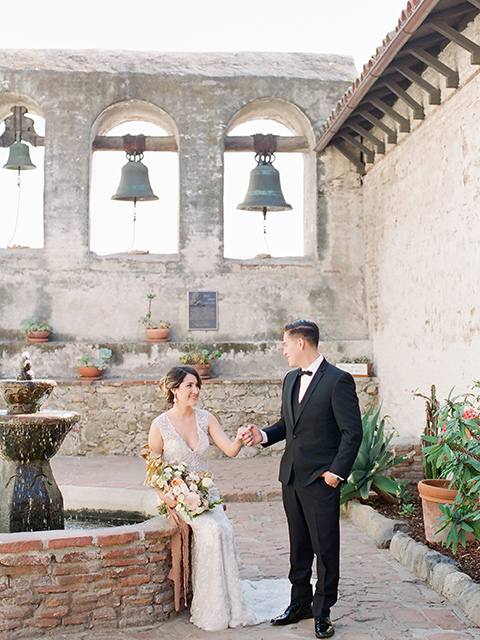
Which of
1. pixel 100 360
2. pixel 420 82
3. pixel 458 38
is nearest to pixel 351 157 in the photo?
pixel 420 82

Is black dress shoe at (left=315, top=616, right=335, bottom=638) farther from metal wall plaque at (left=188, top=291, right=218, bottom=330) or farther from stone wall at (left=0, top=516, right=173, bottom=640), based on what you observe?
metal wall plaque at (left=188, top=291, right=218, bottom=330)

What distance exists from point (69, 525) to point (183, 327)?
535cm

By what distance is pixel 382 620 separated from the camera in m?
4.11

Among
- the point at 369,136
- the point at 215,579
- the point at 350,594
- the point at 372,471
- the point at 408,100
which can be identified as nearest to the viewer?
the point at 215,579

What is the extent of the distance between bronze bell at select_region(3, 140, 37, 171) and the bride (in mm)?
6907

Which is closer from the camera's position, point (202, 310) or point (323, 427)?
point (323, 427)

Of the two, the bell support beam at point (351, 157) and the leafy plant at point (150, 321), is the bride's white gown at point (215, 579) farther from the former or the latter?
the bell support beam at point (351, 157)

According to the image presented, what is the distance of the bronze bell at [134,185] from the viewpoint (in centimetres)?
1020

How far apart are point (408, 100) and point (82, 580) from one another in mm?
5931

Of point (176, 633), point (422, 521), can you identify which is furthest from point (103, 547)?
point (422, 521)

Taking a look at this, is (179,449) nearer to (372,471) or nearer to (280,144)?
(372,471)

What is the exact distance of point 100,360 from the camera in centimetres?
986

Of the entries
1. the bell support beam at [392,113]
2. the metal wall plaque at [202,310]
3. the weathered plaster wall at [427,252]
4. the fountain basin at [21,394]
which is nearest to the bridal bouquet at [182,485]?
the fountain basin at [21,394]

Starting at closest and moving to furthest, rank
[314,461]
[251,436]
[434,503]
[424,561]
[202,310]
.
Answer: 1. [314,461]
2. [251,436]
3. [424,561]
4. [434,503]
5. [202,310]
